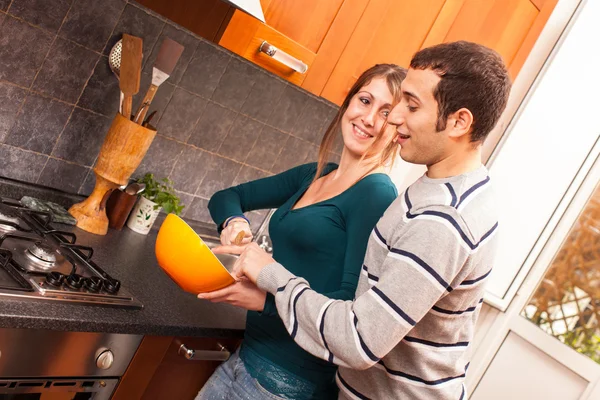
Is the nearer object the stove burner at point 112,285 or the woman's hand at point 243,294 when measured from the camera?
the woman's hand at point 243,294

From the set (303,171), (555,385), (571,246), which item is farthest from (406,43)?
(555,385)

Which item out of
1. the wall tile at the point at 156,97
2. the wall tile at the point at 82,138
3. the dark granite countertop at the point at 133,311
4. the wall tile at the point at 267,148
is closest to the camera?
the dark granite countertop at the point at 133,311

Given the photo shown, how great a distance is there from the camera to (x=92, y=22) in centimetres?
191

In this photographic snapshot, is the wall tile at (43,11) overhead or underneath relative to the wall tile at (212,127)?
overhead

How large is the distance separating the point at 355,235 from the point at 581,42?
1.92 meters

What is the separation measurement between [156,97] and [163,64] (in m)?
0.21

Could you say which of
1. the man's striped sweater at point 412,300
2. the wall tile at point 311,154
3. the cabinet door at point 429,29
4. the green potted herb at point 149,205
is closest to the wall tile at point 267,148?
the wall tile at point 311,154

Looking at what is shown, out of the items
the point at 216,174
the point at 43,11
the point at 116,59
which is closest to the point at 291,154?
the point at 216,174

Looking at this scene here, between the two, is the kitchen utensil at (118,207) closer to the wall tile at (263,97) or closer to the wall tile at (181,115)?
the wall tile at (181,115)

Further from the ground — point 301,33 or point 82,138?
point 301,33

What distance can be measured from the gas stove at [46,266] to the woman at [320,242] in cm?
26

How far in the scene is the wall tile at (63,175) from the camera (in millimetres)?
2021

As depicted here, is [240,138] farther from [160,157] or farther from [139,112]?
[139,112]

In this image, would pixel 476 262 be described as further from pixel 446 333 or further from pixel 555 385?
pixel 555 385
